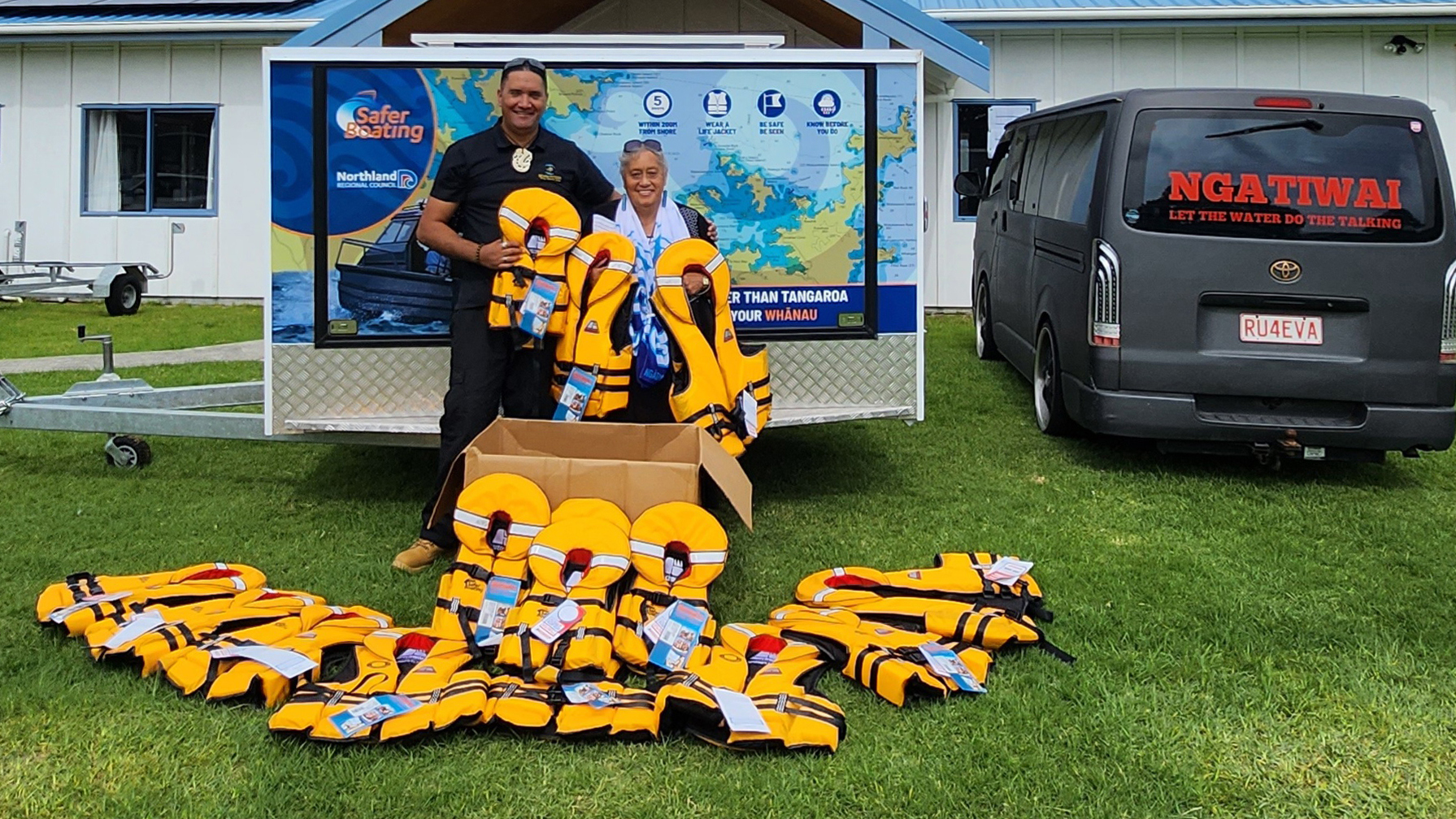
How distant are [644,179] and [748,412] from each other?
43.5 inches

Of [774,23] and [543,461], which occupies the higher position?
[774,23]

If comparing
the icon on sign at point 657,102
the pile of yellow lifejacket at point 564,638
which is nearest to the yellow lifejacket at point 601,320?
the icon on sign at point 657,102

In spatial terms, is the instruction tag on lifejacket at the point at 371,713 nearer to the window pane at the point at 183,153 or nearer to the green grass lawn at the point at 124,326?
the green grass lawn at the point at 124,326

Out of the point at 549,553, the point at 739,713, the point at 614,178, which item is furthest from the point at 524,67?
the point at 739,713

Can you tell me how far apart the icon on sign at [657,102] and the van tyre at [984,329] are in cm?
519

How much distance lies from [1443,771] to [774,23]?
508 centimetres

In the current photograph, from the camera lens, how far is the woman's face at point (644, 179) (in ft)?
16.8

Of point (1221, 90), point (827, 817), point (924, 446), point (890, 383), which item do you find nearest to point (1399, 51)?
point (1221, 90)

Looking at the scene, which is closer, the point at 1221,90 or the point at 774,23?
the point at 1221,90

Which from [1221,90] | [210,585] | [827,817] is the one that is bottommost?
[827,817]

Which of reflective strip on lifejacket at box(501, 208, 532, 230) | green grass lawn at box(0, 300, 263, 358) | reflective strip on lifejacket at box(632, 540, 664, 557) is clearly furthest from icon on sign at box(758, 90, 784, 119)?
green grass lawn at box(0, 300, 263, 358)

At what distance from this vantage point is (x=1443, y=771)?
3086 mm

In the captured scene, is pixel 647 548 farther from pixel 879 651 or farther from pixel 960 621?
pixel 960 621

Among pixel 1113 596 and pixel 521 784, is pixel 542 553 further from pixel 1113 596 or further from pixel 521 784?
pixel 1113 596
